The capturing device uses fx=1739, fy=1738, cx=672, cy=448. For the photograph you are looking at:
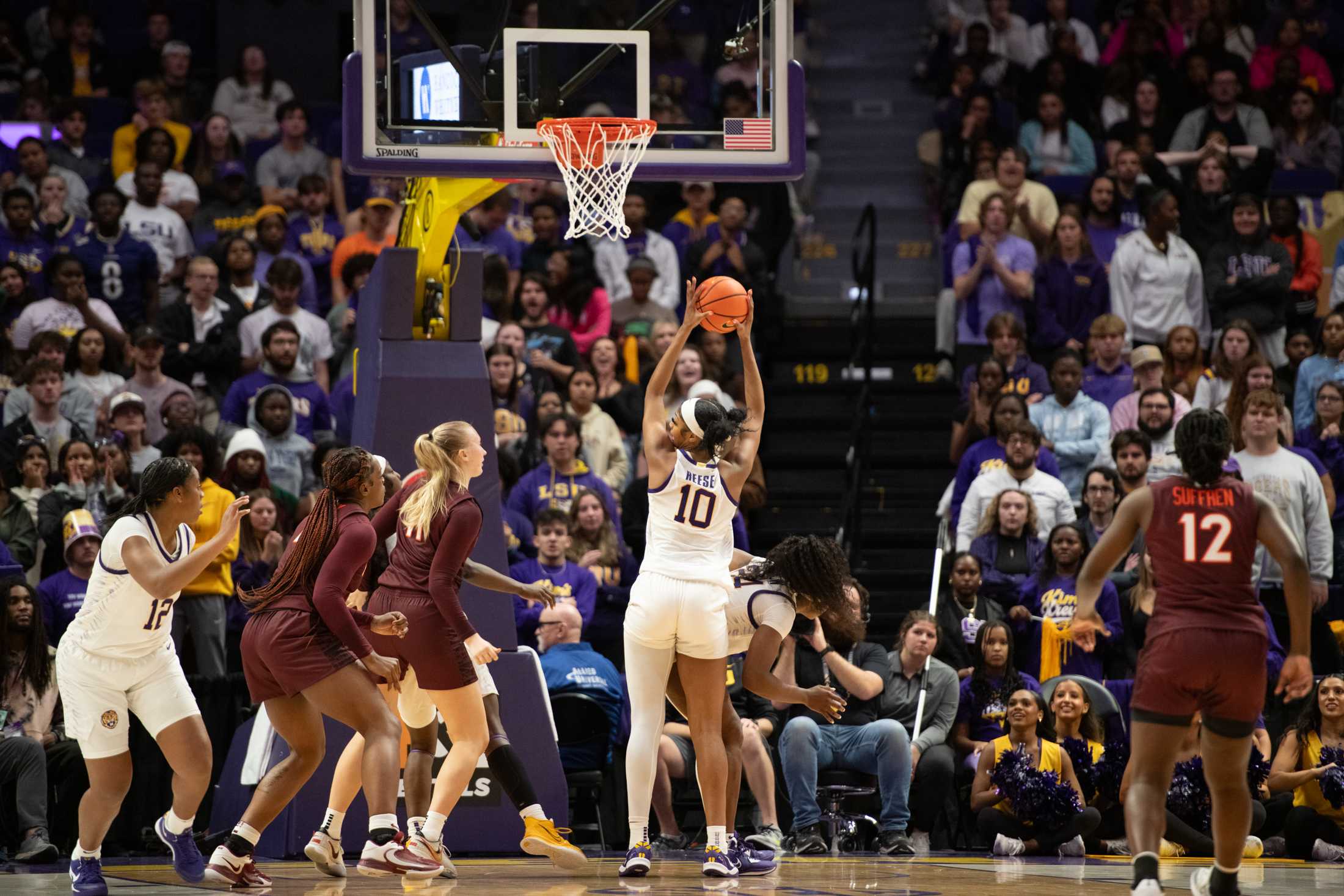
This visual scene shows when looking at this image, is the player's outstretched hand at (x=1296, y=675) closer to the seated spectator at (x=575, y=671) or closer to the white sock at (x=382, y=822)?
the white sock at (x=382, y=822)

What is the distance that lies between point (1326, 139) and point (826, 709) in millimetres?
11379

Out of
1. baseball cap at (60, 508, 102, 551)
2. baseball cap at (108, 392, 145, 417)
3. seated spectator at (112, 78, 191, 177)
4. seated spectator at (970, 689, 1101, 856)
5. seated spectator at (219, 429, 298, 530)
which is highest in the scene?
seated spectator at (112, 78, 191, 177)

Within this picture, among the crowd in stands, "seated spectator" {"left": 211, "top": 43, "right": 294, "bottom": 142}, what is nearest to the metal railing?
the crowd in stands

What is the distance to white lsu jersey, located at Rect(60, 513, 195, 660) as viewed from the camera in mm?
7363

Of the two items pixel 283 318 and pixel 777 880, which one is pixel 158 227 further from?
pixel 777 880

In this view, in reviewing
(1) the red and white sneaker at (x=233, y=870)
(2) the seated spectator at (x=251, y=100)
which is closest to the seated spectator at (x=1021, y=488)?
(1) the red and white sneaker at (x=233, y=870)

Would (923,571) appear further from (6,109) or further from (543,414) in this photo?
(6,109)

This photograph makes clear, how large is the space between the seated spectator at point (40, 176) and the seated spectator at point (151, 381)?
2572 mm

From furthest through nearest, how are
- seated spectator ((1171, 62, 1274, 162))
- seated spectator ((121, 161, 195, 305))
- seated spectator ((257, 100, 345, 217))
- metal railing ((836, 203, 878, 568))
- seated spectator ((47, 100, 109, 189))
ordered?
seated spectator ((1171, 62, 1274, 162)) < seated spectator ((257, 100, 345, 217)) < seated spectator ((47, 100, 109, 189)) < seated spectator ((121, 161, 195, 305)) < metal railing ((836, 203, 878, 568))

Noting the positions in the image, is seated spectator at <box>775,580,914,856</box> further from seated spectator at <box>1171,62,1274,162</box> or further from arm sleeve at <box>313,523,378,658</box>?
seated spectator at <box>1171,62,1274,162</box>

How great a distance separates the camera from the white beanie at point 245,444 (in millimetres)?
11875

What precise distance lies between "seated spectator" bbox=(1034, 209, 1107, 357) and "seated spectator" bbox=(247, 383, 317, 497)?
6.12 m

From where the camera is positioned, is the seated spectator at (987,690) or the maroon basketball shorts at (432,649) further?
the seated spectator at (987,690)

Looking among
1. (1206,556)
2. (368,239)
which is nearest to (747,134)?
(1206,556)
